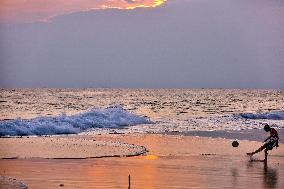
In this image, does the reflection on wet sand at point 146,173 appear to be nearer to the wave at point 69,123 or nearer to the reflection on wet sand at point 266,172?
the reflection on wet sand at point 266,172

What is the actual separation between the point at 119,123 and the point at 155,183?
→ 96.4ft

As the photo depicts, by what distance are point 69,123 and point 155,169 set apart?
22405mm

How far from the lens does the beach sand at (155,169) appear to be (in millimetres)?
13469

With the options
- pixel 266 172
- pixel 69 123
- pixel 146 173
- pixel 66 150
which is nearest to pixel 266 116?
pixel 69 123

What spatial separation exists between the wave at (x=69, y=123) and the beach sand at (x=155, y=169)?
30.3ft

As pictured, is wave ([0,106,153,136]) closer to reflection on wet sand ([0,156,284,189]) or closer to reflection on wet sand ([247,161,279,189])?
reflection on wet sand ([0,156,284,189])

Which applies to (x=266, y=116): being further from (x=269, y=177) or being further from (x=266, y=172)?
(x=269, y=177)

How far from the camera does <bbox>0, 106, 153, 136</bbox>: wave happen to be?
3200 cm

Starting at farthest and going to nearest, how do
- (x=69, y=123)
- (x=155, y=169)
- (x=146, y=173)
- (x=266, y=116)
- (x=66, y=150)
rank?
(x=266, y=116) → (x=69, y=123) → (x=66, y=150) → (x=155, y=169) → (x=146, y=173)

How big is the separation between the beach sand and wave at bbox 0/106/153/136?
30.3 feet

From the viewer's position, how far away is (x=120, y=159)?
18250 mm

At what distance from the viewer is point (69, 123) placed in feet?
123

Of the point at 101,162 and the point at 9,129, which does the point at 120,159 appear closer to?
the point at 101,162

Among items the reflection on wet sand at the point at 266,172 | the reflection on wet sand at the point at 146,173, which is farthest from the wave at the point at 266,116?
the reflection on wet sand at the point at 266,172
